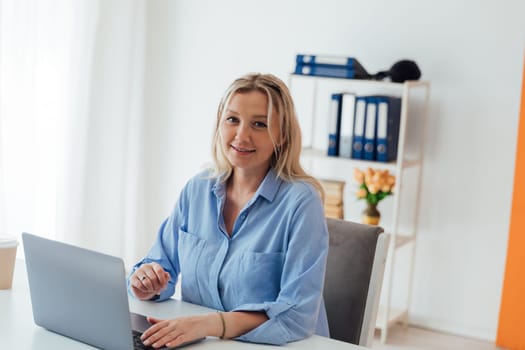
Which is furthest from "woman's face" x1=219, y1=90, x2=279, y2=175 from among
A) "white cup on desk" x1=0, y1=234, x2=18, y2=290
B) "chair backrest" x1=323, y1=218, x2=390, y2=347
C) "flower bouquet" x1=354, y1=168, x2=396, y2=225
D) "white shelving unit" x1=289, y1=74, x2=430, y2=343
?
"flower bouquet" x1=354, y1=168, x2=396, y2=225

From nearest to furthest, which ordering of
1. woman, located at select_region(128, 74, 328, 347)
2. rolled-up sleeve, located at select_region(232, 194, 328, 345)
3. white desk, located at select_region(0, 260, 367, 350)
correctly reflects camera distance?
white desk, located at select_region(0, 260, 367, 350) → rolled-up sleeve, located at select_region(232, 194, 328, 345) → woman, located at select_region(128, 74, 328, 347)

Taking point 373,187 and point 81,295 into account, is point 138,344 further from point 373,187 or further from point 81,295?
point 373,187

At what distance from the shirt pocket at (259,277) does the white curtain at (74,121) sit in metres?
2.01

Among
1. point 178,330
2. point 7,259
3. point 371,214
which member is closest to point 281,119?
point 178,330

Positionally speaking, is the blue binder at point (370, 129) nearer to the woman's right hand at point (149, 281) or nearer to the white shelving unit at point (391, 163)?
the white shelving unit at point (391, 163)

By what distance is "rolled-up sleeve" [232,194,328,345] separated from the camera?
5.62ft

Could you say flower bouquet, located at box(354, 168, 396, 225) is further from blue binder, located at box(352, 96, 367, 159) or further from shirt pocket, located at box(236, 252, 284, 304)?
shirt pocket, located at box(236, 252, 284, 304)

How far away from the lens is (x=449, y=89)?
3828mm

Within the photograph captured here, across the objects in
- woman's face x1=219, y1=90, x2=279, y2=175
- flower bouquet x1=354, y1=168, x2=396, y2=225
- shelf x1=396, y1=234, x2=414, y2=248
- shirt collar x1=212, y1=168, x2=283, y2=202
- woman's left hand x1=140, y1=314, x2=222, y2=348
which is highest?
woman's face x1=219, y1=90, x2=279, y2=175

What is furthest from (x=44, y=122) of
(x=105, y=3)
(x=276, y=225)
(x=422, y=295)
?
Result: (x=276, y=225)

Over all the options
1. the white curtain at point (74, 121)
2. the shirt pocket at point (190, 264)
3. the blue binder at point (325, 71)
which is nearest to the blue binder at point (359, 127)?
the blue binder at point (325, 71)

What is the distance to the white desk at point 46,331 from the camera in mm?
1603

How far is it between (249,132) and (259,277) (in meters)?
0.34

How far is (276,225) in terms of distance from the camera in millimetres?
1922
